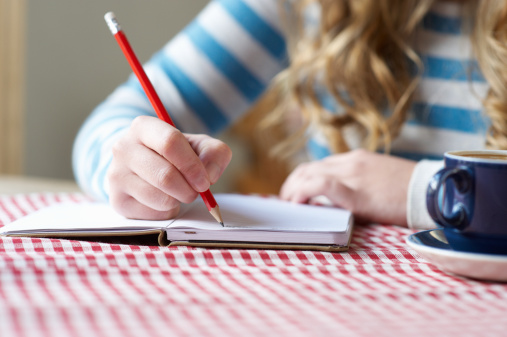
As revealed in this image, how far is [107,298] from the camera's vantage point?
408 millimetres

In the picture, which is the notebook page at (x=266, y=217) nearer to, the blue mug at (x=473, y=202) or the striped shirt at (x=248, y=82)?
the blue mug at (x=473, y=202)

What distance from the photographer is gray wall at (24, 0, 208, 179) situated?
1964 mm

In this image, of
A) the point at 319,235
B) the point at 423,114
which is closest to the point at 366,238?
the point at 319,235

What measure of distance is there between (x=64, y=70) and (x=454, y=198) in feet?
5.78

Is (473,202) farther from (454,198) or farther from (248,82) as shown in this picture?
(248,82)

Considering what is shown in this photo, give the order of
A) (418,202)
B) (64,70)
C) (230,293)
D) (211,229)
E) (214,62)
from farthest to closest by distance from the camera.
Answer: (64,70), (214,62), (418,202), (211,229), (230,293)

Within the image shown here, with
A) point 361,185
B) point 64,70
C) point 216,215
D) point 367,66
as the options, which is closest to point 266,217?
point 216,215

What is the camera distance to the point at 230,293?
430 mm

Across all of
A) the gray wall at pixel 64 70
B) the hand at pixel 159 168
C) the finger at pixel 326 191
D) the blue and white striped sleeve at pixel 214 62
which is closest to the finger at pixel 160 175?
the hand at pixel 159 168

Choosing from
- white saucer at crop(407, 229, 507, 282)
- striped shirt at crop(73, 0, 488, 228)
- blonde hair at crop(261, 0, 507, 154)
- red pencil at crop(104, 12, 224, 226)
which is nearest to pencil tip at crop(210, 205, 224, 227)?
red pencil at crop(104, 12, 224, 226)

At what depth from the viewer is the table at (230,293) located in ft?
1.21

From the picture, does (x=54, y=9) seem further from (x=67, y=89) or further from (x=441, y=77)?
(x=441, y=77)

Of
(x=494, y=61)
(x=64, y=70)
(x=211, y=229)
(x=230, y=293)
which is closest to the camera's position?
(x=230, y=293)

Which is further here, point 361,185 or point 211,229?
point 361,185
